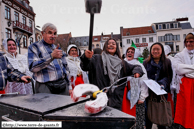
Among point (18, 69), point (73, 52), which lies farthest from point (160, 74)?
point (18, 69)

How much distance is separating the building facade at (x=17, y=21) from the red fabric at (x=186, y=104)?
17.4 meters

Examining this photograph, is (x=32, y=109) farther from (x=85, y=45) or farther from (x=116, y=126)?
(x=85, y=45)

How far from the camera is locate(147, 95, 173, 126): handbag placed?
245cm

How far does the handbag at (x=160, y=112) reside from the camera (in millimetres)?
2453

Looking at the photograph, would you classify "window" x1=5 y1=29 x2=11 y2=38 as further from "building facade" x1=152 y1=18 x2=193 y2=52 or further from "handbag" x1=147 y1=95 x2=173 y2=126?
"building facade" x1=152 y1=18 x2=193 y2=52

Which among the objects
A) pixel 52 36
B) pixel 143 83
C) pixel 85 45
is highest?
pixel 85 45

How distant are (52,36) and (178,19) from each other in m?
44.0

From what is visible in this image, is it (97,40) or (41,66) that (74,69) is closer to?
(41,66)

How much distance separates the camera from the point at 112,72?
7.39 feet

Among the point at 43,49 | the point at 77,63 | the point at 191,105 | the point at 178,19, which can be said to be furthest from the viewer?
the point at 178,19

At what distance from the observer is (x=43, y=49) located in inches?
84.3

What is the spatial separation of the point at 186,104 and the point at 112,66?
5.63ft

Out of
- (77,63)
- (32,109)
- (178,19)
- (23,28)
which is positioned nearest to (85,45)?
(23,28)

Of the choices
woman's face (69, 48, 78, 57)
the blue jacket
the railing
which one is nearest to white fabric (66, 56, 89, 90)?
woman's face (69, 48, 78, 57)
